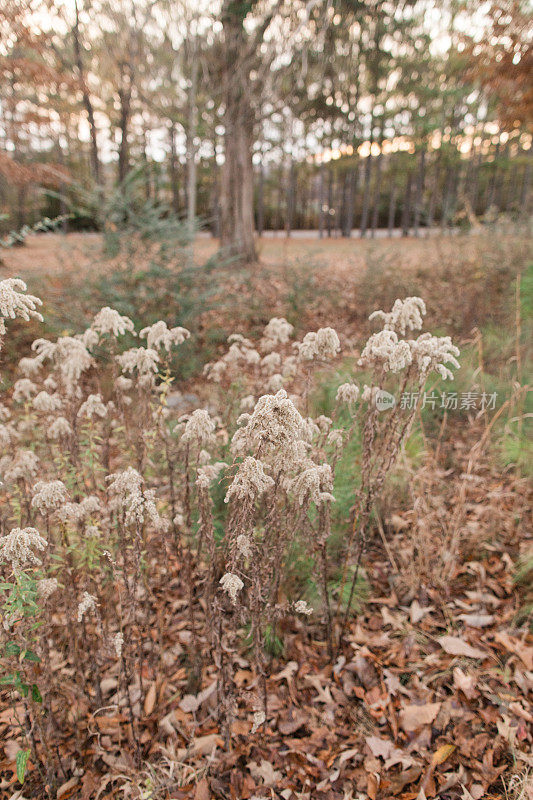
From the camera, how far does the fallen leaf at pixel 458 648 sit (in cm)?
→ 232

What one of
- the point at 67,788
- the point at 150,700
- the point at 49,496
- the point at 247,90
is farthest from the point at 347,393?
the point at 247,90

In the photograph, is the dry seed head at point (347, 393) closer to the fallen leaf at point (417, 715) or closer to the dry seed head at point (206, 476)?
the dry seed head at point (206, 476)

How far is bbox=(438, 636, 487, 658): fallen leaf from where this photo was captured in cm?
232

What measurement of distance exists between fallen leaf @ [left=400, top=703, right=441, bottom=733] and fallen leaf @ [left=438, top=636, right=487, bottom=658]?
0.30 meters

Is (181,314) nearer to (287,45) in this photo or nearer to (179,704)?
(179,704)

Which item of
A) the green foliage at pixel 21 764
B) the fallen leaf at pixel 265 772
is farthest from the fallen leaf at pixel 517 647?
the green foliage at pixel 21 764

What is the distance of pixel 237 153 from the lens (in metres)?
10.3

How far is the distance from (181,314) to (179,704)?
449cm

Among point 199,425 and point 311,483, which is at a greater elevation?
point 199,425

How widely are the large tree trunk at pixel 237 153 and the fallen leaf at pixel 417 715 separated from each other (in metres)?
8.67

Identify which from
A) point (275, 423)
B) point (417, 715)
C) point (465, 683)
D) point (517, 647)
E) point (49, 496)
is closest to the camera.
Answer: point (275, 423)

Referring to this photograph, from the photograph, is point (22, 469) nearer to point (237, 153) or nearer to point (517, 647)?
point (517, 647)

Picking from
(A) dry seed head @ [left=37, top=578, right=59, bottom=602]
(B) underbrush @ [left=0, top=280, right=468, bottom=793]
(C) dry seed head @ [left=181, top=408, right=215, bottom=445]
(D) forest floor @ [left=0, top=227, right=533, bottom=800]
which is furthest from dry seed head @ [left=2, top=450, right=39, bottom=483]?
(D) forest floor @ [left=0, top=227, right=533, bottom=800]

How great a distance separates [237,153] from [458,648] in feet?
33.8
